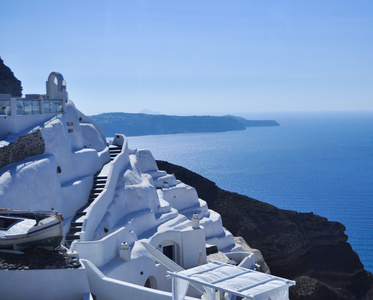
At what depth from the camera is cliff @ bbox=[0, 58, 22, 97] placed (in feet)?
166

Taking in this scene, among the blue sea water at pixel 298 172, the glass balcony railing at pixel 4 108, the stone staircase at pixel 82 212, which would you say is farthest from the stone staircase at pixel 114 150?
the blue sea water at pixel 298 172

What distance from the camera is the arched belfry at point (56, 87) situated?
94.0ft

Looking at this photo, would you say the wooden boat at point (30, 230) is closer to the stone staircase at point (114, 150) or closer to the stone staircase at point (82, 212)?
the stone staircase at point (82, 212)

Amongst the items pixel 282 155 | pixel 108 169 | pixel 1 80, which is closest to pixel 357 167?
pixel 282 155

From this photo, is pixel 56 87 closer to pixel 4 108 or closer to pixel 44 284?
pixel 4 108

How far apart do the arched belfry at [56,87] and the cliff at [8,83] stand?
24.0 m

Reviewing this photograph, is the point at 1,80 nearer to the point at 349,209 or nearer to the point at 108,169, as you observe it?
the point at 108,169

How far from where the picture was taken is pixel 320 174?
124438 millimetres

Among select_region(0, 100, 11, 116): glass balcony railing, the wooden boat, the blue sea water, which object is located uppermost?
select_region(0, 100, 11, 116): glass balcony railing

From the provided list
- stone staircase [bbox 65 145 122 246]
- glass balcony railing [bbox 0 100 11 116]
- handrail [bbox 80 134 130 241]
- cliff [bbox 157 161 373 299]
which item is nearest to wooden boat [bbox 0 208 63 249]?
stone staircase [bbox 65 145 122 246]

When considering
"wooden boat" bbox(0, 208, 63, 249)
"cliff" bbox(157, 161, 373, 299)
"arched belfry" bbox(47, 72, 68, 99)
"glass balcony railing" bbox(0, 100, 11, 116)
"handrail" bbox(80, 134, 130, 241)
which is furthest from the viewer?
"cliff" bbox(157, 161, 373, 299)

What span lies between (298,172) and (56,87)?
10788cm

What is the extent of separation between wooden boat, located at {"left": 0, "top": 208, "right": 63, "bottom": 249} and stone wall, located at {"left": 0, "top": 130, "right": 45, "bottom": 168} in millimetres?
5459

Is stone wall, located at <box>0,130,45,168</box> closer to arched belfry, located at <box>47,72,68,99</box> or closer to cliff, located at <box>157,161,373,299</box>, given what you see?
arched belfry, located at <box>47,72,68,99</box>
